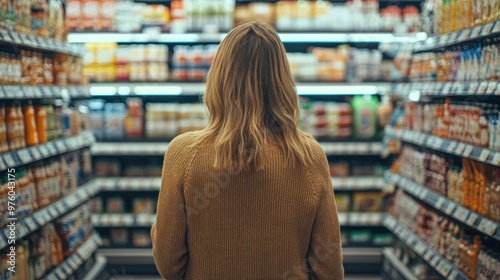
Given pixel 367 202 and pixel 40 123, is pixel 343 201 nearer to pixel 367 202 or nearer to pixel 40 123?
pixel 367 202

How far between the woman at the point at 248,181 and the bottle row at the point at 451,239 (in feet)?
4.34

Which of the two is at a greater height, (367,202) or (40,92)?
(40,92)

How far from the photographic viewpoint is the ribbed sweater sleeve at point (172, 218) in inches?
78.1

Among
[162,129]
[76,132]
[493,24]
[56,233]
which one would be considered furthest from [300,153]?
[162,129]

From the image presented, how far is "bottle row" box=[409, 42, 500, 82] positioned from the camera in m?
3.04

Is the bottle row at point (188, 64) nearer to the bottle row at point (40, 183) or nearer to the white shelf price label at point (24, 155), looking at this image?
the bottle row at point (40, 183)

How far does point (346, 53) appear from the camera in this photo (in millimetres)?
5703

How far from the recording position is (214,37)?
18.2ft

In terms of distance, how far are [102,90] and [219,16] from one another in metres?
1.30

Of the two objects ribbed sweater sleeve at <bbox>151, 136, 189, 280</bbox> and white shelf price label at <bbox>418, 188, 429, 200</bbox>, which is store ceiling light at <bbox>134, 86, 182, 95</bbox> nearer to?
white shelf price label at <bbox>418, 188, 429, 200</bbox>

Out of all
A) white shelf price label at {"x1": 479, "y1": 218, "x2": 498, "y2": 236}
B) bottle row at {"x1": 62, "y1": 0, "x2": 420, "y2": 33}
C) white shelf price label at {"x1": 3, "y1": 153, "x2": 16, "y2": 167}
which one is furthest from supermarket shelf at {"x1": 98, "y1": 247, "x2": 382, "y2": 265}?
white shelf price label at {"x1": 3, "y1": 153, "x2": 16, "y2": 167}

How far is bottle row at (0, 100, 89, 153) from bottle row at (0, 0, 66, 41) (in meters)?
0.41

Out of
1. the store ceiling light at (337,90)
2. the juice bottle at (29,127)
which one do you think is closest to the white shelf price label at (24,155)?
the juice bottle at (29,127)

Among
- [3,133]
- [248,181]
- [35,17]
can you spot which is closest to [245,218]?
[248,181]
